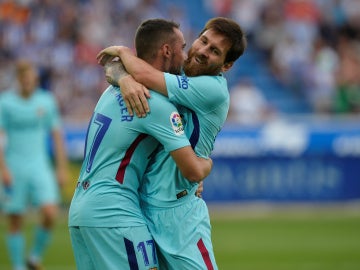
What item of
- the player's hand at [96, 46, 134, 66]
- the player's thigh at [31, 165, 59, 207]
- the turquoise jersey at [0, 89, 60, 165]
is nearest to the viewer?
the player's hand at [96, 46, 134, 66]

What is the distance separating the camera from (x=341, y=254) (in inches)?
523

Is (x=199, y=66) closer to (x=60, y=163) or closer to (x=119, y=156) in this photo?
(x=119, y=156)

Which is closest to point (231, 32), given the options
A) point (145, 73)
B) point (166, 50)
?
point (166, 50)

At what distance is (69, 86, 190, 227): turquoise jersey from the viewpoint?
5867 mm

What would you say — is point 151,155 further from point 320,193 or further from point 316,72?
point 316,72

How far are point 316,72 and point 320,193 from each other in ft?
13.0

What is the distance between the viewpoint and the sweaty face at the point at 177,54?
5.97 m

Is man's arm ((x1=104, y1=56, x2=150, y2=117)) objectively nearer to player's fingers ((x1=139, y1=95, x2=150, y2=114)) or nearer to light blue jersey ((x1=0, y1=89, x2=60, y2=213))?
player's fingers ((x1=139, y1=95, x2=150, y2=114))

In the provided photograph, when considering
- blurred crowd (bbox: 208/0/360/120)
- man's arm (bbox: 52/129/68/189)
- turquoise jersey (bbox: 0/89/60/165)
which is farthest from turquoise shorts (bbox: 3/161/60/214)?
blurred crowd (bbox: 208/0/360/120)

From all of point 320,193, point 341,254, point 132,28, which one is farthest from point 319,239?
point 132,28

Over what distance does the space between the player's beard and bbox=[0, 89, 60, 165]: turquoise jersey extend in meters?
6.60

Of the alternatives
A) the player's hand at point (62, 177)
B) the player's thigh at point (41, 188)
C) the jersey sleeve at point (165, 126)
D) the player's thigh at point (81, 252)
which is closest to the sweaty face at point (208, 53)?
the jersey sleeve at point (165, 126)

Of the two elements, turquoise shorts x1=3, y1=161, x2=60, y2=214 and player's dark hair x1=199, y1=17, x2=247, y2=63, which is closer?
player's dark hair x1=199, y1=17, x2=247, y2=63

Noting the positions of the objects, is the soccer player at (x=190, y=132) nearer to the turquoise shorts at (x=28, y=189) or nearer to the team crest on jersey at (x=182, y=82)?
the team crest on jersey at (x=182, y=82)
